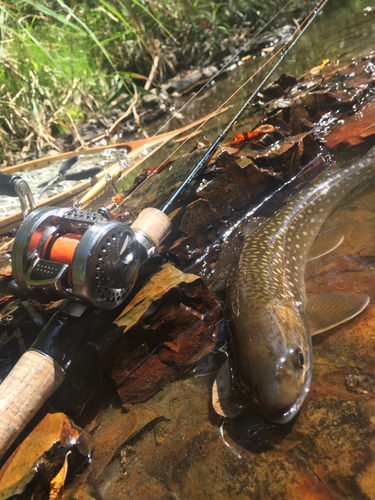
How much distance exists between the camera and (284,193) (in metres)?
4.22

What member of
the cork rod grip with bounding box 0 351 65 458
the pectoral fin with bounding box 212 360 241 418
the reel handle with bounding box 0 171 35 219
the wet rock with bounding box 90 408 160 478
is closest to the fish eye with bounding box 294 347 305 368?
the pectoral fin with bounding box 212 360 241 418

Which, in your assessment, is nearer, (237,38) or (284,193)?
(284,193)

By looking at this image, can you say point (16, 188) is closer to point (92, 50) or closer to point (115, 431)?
point (115, 431)

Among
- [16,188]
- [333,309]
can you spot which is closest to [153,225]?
[16,188]

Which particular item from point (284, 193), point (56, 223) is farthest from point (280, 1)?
point (56, 223)

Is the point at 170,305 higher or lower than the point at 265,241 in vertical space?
higher

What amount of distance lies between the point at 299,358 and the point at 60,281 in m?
1.59

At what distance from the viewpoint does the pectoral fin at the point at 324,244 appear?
3.20 meters

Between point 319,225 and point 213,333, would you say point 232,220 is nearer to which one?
point 319,225

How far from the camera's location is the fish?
79.6 inches

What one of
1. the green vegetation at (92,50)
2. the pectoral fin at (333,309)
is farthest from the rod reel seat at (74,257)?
the green vegetation at (92,50)

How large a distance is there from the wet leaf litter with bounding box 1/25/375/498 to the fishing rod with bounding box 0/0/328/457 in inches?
9.8

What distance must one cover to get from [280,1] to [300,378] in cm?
1531

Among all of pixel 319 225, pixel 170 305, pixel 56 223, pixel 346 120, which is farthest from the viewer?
pixel 346 120
